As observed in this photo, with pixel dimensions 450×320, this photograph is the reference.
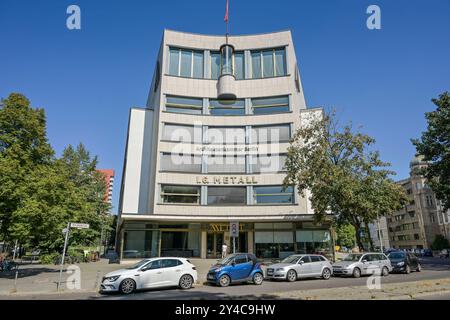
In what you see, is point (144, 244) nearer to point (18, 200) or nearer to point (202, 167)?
point (202, 167)

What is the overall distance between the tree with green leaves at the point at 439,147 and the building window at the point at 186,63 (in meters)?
24.5

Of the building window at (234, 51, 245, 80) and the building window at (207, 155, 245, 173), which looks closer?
the building window at (207, 155, 245, 173)

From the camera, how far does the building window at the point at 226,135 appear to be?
32.6 m

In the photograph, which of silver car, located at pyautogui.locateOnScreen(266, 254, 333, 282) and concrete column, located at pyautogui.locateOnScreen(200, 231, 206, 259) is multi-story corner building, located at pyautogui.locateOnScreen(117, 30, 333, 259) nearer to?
concrete column, located at pyautogui.locateOnScreen(200, 231, 206, 259)

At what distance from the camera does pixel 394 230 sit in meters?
98.2

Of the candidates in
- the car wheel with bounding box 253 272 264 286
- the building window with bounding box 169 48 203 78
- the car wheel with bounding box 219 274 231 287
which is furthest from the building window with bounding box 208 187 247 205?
the car wheel with bounding box 219 274 231 287

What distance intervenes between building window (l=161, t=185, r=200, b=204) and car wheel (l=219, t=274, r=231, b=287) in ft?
52.3

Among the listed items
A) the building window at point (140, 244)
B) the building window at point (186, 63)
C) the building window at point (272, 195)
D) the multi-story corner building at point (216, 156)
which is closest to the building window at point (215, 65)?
the multi-story corner building at point (216, 156)

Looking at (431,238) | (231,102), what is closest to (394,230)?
(431,238)

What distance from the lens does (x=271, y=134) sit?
3256 centimetres

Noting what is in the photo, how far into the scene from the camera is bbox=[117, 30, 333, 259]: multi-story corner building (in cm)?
2964

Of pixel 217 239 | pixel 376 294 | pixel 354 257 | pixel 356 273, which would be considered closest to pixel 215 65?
pixel 217 239

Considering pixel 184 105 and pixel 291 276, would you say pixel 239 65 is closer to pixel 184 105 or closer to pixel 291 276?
pixel 184 105

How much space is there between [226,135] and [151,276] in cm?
2092
